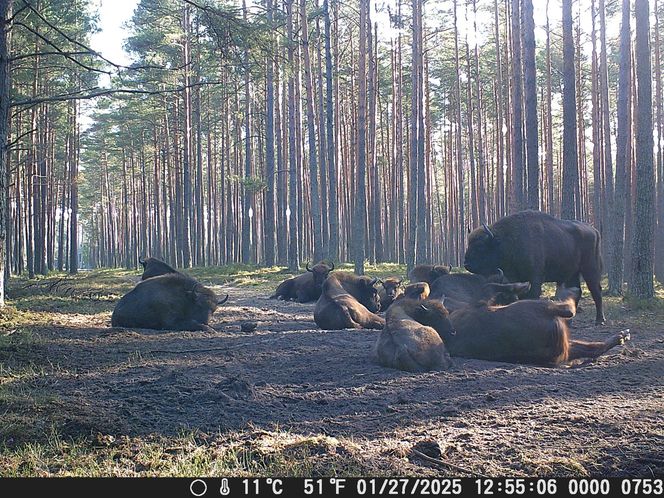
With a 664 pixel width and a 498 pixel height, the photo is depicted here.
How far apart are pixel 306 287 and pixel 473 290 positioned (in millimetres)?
7299

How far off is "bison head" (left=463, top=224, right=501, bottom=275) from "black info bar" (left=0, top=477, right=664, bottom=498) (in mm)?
7341

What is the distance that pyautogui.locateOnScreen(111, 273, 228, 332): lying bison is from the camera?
430 inches

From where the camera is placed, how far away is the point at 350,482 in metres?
3.47

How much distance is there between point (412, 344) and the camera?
7203 mm

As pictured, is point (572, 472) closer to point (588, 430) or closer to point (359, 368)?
point (588, 430)

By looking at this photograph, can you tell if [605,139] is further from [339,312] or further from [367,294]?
[339,312]

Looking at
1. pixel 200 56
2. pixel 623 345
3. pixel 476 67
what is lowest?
pixel 623 345

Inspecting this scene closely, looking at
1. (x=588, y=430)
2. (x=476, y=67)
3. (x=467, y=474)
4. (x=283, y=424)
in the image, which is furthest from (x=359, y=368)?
(x=476, y=67)

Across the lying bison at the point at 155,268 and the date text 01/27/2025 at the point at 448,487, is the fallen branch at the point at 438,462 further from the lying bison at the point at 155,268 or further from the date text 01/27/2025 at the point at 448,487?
the lying bison at the point at 155,268

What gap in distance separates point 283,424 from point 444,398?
1689mm

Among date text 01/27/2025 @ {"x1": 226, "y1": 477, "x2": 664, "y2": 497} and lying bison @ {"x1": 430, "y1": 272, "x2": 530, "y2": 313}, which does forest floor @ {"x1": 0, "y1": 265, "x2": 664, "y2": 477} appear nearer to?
date text 01/27/2025 @ {"x1": 226, "y1": 477, "x2": 664, "y2": 497}

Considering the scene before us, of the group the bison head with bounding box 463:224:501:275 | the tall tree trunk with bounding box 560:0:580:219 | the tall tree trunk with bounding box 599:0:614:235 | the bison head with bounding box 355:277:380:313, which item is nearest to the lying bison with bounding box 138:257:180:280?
the bison head with bounding box 355:277:380:313

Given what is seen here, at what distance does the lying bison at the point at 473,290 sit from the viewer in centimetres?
921

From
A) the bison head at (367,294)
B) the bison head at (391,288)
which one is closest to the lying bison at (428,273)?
the bison head at (391,288)
